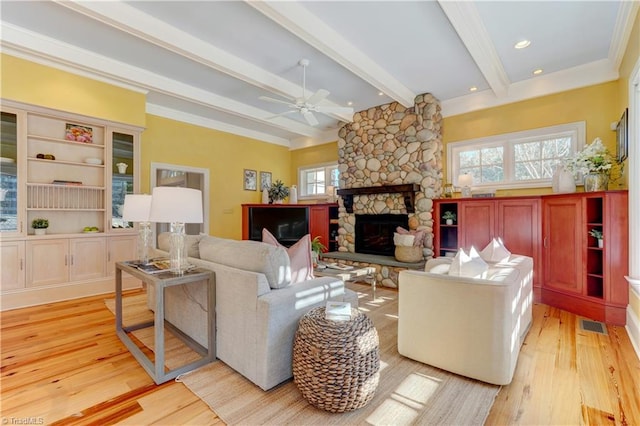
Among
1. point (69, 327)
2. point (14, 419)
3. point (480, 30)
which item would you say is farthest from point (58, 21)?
point (480, 30)

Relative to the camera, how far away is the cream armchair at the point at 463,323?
6.32 ft

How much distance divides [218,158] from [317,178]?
236 centimetres

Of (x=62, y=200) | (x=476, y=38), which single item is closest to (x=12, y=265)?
(x=62, y=200)

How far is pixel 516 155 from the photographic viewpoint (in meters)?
4.45

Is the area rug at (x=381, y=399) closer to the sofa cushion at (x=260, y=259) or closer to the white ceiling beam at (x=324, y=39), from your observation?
→ the sofa cushion at (x=260, y=259)

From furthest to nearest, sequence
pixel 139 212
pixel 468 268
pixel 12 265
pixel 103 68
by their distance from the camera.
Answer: pixel 103 68, pixel 12 265, pixel 139 212, pixel 468 268

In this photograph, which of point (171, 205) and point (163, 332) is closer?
point (163, 332)

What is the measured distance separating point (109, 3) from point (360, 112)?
160 inches

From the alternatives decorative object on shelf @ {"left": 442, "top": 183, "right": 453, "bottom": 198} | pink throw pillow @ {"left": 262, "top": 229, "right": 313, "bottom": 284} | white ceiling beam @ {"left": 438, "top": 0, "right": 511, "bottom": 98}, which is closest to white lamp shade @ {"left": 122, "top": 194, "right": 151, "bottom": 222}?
pink throw pillow @ {"left": 262, "top": 229, "right": 313, "bottom": 284}

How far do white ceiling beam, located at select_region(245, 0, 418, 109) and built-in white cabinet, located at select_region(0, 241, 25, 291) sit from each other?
12.9 ft

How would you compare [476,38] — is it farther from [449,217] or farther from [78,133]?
[78,133]

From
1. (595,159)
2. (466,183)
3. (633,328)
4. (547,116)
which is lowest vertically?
(633,328)

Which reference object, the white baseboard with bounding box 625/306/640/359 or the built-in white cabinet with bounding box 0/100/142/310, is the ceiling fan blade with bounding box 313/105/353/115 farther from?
the white baseboard with bounding box 625/306/640/359

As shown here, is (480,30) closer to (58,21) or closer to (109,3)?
(109,3)
